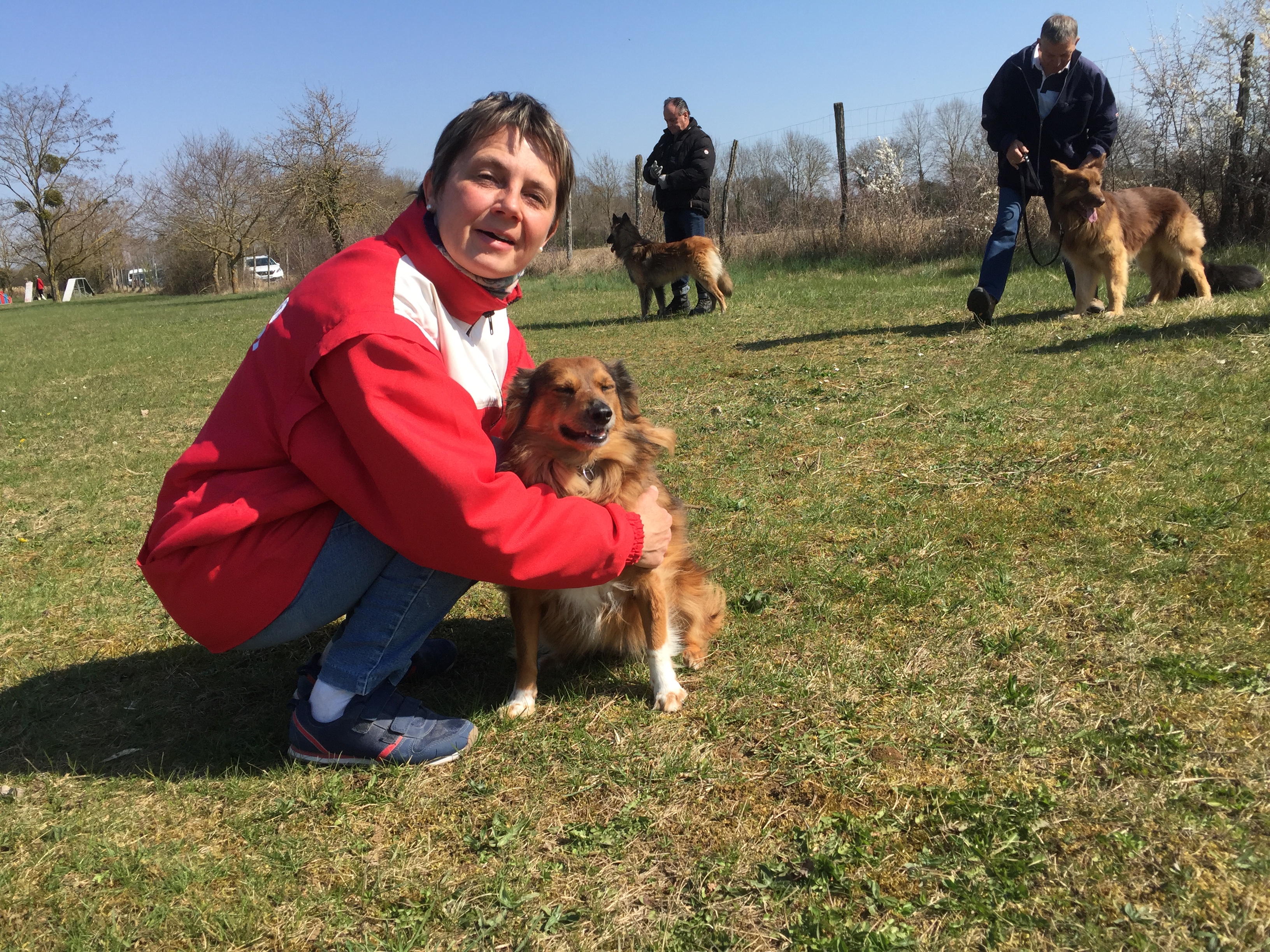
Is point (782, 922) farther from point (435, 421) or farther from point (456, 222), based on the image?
point (456, 222)

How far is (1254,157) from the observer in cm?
1072

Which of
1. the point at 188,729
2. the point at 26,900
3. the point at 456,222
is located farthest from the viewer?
the point at 188,729

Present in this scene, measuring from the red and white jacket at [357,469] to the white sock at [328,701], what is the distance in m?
0.27

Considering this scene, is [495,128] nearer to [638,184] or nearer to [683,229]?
[683,229]

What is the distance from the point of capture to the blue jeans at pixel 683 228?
12383mm

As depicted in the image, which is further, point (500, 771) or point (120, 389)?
point (120, 389)

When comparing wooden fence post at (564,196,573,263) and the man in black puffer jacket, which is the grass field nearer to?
the man in black puffer jacket

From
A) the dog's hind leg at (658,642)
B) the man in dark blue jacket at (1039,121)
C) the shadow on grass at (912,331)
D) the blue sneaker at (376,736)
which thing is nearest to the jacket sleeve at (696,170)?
the shadow on grass at (912,331)

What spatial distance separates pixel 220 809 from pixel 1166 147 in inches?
540

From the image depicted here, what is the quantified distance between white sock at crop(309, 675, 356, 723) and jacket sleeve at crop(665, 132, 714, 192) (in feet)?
34.2

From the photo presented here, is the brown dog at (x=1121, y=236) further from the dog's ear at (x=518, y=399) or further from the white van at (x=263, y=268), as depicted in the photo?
the white van at (x=263, y=268)

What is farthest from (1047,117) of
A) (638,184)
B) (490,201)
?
(638,184)

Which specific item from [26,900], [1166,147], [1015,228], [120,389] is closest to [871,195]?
[1166,147]

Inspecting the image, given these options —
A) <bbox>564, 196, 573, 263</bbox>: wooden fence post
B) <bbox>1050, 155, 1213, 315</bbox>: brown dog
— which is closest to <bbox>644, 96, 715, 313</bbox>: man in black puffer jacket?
<bbox>1050, 155, 1213, 315</bbox>: brown dog
